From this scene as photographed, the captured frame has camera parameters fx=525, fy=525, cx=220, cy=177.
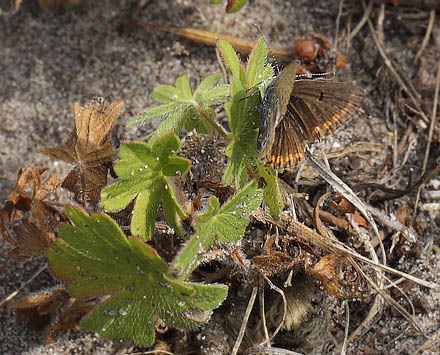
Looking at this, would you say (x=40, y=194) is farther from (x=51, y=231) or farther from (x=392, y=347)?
(x=392, y=347)

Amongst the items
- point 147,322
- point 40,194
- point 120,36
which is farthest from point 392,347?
point 120,36

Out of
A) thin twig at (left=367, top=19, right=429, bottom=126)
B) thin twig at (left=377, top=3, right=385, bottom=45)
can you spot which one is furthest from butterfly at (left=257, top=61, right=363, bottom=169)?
thin twig at (left=377, top=3, right=385, bottom=45)

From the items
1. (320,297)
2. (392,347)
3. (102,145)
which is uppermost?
(102,145)

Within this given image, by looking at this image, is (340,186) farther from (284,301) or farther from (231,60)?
(231,60)

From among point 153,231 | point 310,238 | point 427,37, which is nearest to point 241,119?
point 153,231

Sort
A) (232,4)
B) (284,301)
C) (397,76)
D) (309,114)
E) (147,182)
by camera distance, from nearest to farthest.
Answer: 1. (147,182)
2. (309,114)
3. (284,301)
4. (232,4)
5. (397,76)

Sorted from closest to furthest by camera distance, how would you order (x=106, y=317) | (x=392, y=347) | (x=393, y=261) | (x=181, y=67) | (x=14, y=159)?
(x=106, y=317) → (x=392, y=347) → (x=393, y=261) → (x=14, y=159) → (x=181, y=67)
